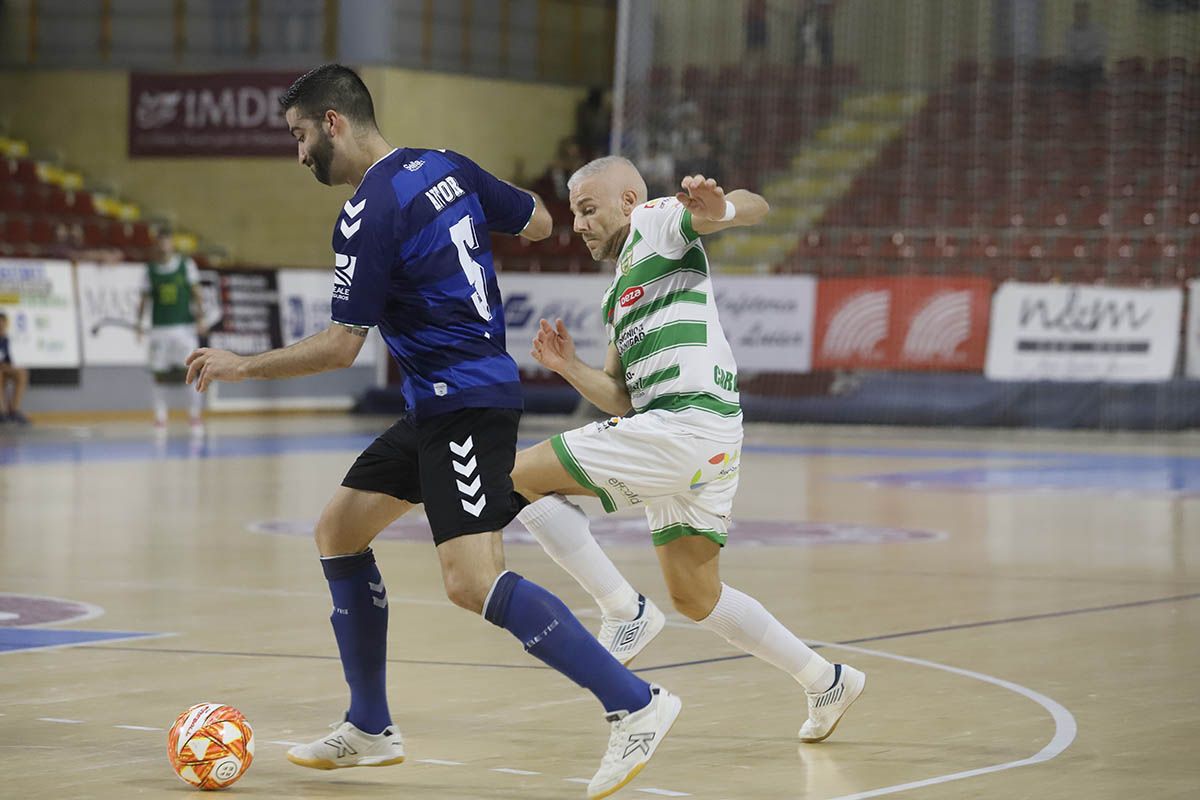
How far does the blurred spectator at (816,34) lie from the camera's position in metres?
29.8

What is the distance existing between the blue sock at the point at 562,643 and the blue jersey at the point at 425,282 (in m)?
0.56

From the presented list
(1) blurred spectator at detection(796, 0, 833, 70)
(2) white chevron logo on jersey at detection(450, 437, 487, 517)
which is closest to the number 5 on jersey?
A: (2) white chevron logo on jersey at detection(450, 437, 487, 517)

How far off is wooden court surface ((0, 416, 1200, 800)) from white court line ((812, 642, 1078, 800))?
2 cm

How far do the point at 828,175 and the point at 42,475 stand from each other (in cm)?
1635

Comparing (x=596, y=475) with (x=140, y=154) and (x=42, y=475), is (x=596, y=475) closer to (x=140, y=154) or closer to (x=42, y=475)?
(x=42, y=475)

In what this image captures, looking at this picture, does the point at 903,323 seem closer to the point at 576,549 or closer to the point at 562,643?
the point at 576,549

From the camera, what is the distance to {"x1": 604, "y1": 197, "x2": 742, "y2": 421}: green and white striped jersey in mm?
6426

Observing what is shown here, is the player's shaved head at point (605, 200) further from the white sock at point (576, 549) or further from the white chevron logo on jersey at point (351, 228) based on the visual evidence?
the white chevron logo on jersey at point (351, 228)

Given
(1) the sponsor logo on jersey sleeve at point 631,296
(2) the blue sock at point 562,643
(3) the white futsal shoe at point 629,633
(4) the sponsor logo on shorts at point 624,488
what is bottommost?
(3) the white futsal shoe at point 629,633

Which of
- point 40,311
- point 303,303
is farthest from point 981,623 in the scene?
point 303,303

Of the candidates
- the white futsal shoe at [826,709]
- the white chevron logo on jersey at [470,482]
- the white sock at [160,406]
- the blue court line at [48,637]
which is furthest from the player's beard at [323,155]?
the white sock at [160,406]

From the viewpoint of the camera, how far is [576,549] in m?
6.84

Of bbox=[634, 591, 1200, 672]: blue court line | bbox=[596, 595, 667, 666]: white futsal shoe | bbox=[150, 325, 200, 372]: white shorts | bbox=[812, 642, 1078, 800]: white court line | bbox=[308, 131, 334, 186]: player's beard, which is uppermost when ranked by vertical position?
bbox=[308, 131, 334, 186]: player's beard

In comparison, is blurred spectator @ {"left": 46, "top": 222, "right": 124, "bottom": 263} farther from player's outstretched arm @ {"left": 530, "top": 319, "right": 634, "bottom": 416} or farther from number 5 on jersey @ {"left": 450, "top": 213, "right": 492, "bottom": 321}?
number 5 on jersey @ {"left": 450, "top": 213, "right": 492, "bottom": 321}
